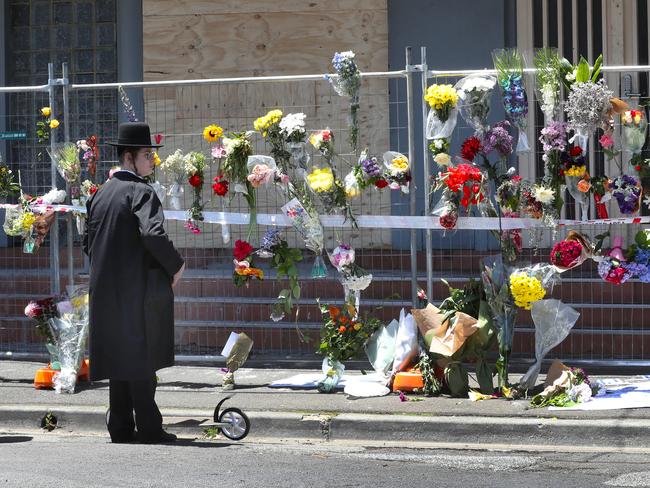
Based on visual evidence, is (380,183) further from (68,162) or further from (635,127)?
(68,162)

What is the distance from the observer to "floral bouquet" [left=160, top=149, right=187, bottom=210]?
30.2 ft

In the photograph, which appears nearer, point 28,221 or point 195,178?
point 195,178

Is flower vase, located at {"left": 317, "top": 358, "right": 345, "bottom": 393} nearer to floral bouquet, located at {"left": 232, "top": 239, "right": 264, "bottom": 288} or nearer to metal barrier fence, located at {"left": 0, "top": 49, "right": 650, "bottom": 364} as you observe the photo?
metal barrier fence, located at {"left": 0, "top": 49, "right": 650, "bottom": 364}

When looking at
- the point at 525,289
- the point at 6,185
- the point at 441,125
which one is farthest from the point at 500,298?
the point at 6,185

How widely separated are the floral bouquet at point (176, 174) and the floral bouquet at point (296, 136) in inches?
37.8

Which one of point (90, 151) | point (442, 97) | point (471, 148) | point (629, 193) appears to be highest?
point (442, 97)

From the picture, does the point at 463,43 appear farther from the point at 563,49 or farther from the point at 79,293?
the point at 79,293

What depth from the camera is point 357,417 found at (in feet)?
26.2

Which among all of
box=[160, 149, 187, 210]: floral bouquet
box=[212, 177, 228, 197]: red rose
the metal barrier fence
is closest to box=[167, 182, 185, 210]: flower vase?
box=[160, 149, 187, 210]: floral bouquet

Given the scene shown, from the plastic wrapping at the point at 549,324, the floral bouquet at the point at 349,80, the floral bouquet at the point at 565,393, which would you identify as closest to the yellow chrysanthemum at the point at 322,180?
Answer: the floral bouquet at the point at 349,80

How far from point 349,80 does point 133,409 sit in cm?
283

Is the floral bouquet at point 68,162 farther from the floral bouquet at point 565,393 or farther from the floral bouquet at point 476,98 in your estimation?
the floral bouquet at point 565,393

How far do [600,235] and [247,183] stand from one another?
2.64 metres

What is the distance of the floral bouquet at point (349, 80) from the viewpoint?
8531 mm
